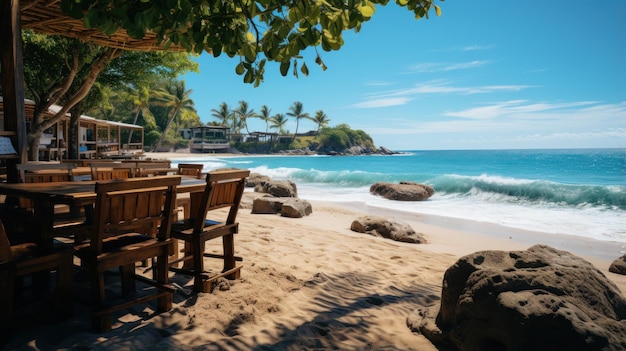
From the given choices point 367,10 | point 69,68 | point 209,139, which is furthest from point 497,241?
point 209,139

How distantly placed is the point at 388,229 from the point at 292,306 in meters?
4.21

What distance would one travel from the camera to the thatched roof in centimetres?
396

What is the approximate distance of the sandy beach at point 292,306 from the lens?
235 cm

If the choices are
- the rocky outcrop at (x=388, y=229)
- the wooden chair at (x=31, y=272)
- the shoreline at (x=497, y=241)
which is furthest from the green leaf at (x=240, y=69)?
the rocky outcrop at (x=388, y=229)

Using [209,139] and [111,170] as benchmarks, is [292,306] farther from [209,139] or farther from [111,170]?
[209,139]

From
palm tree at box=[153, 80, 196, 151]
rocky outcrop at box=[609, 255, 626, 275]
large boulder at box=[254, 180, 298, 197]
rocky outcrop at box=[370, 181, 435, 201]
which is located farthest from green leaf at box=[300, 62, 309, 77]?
palm tree at box=[153, 80, 196, 151]

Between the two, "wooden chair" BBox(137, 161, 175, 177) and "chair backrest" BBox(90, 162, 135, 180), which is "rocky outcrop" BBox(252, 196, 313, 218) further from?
"chair backrest" BBox(90, 162, 135, 180)

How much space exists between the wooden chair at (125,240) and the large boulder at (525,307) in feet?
6.59

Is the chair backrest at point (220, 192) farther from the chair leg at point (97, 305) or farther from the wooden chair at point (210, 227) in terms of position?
the chair leg at point (97, 305)

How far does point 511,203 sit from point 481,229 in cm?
732

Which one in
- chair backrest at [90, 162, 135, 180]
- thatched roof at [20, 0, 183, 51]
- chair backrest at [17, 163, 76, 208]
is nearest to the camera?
chair backrest at [17, 163, 76, 208]

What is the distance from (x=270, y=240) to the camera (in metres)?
5.38

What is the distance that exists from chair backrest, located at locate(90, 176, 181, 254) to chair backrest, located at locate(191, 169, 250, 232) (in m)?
0.32

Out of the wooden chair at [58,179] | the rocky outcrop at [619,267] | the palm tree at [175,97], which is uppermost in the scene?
the palm tree at [175,97]
